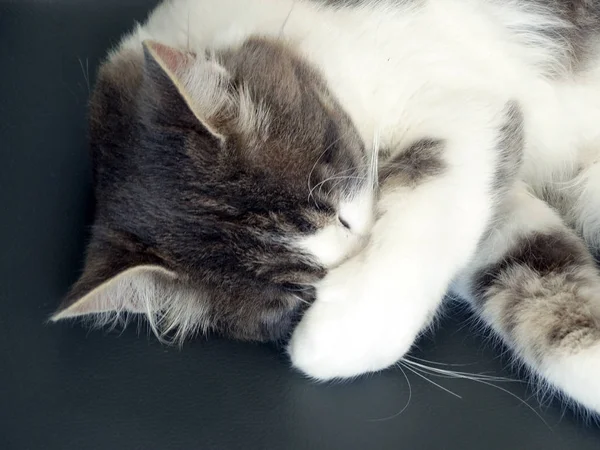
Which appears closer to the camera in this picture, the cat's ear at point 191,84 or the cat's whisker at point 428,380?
the cat's ear at point 191,84

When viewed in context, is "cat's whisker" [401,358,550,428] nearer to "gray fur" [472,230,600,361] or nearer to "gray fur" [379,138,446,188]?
"gray fur" [472,230,600,361]

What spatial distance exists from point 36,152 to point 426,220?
2.57 feet

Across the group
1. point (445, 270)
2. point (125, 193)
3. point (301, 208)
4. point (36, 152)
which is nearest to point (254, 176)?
point (301, 208)

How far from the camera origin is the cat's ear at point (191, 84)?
0.88 metres

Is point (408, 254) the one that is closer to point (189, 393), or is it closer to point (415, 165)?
point (415, 165)

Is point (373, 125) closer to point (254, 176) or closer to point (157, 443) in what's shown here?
point (254, 176)

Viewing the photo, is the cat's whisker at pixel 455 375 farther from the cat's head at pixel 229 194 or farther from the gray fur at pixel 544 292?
the cat's head at pixel 229 194

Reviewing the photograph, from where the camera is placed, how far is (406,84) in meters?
1.13

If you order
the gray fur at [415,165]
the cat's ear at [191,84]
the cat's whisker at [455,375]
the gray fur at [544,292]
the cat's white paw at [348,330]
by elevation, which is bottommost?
the cat's whisker at [455,375]

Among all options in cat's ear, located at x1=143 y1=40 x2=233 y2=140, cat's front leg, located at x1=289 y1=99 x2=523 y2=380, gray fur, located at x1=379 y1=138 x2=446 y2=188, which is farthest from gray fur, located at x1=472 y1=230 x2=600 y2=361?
cat's ear, located at x1=143 y1=40 x2=233 y2=140

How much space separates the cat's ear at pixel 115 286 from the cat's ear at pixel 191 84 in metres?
0.22

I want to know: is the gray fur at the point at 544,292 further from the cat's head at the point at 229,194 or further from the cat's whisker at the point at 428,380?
the cat's head at the point at 229,194

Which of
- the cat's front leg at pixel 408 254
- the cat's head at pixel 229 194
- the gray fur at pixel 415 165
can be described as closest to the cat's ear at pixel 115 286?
the cat's head at pixel 229 194

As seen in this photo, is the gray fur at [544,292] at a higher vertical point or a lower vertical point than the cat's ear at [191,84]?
lower
